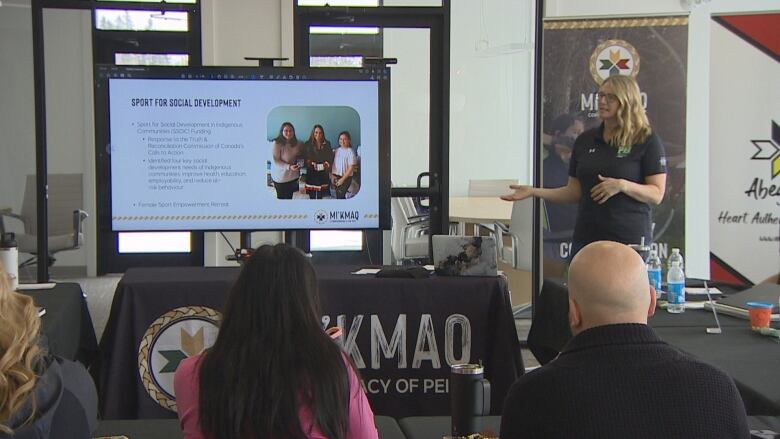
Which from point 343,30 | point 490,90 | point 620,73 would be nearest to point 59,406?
point 343,30

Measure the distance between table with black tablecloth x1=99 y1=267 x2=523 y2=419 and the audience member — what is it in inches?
75.1

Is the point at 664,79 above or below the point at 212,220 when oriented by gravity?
above

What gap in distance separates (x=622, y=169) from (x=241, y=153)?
1.75 metres

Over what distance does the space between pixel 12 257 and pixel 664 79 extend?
390 centimetres

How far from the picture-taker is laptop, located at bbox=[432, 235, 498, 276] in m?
3.31

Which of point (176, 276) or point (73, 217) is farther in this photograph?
point (73, 217)

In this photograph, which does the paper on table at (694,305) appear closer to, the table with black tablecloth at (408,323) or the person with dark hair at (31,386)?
the table with black tablecloth at (408,323)

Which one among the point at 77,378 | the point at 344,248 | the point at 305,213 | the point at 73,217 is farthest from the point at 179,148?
the point at 73,217

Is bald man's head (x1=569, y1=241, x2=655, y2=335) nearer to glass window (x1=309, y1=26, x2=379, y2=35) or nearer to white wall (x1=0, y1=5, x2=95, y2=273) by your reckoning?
glass window (x1=309, y1=26, x2=379, y2=35)

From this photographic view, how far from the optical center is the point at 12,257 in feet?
10.1

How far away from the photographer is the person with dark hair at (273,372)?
146cm

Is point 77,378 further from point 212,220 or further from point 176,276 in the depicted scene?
point 212,220

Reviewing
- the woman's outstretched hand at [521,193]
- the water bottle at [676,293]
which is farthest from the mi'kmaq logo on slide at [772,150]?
the water bottle at [676,293]

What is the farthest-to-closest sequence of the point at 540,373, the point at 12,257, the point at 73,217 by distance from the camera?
the point at 73,217 → the point at 12,257 → the point at 540,373
